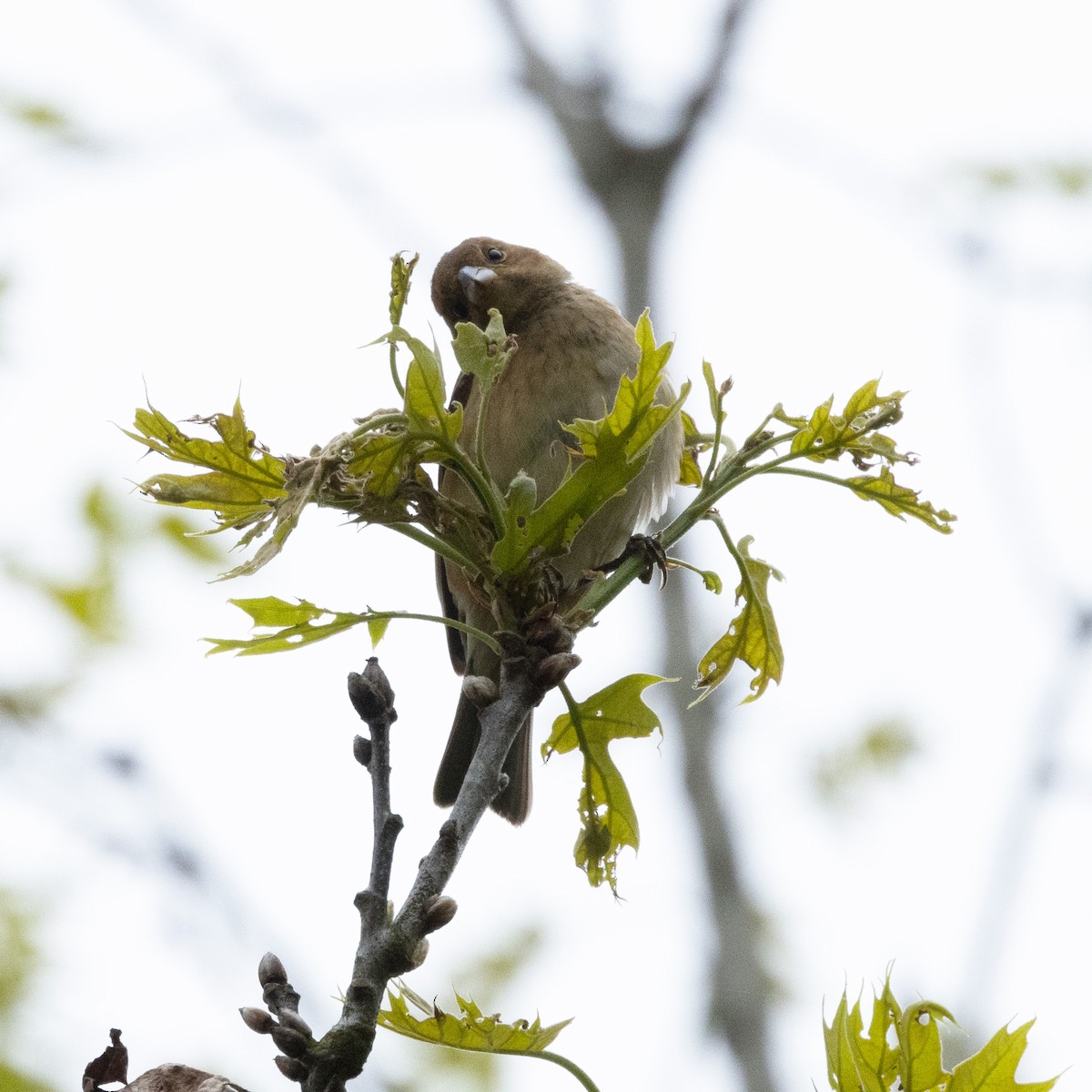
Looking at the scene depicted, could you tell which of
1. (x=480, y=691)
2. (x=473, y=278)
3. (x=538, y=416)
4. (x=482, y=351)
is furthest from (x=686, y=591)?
(x=482, y=351)

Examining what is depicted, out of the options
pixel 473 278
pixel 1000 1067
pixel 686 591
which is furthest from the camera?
pixel 686 591

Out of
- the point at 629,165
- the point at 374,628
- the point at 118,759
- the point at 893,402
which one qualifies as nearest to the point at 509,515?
the point at 374,628

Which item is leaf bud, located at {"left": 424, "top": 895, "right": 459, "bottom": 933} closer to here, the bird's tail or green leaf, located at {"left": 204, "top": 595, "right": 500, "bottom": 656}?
green leaf, located at {"left": 204, "top": 595, "right": 500, "bottom": 656}

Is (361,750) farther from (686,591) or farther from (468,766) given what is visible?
(686,591)

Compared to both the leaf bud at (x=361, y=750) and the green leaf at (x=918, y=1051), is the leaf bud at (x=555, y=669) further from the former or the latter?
the green leaf at (x=918, y=1051)

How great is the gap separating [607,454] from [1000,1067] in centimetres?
109

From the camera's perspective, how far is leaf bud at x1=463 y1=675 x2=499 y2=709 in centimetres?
233

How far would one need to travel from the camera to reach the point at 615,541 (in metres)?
4.16

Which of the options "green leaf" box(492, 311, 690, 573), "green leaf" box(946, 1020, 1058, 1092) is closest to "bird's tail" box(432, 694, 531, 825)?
"green leaf" box(492, 311, 690, 573)

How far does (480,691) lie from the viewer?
92.5 inches

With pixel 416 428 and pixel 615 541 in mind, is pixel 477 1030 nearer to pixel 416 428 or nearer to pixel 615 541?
pixel 416 428

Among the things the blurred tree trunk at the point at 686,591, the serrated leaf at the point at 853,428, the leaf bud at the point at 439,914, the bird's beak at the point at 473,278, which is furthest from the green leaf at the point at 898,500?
the blurred tree trunk at the point at 686,591

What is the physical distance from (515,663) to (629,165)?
5499 mm

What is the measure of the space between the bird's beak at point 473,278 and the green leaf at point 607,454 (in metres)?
3.10
